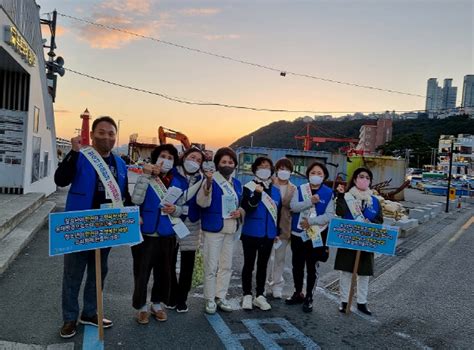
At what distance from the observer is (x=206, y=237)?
4.57 metres

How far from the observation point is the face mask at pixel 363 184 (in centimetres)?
506

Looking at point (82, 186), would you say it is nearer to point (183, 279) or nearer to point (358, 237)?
point (183, 279)

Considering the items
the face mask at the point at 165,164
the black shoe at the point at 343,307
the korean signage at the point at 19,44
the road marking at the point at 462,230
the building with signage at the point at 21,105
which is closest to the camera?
the face mask at the point at 165,164

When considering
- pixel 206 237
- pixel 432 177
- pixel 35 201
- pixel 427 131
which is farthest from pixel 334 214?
pixel 427 131

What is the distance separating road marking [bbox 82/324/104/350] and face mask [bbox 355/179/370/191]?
3.46 meters

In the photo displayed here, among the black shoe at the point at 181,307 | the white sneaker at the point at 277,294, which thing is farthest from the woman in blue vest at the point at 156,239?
the white sneaker at the point at 277,294

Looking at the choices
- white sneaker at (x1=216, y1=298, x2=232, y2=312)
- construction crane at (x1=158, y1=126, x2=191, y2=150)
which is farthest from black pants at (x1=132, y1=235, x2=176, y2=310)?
construction crane at (x1=158, y1=126, x2=191, y2=150)

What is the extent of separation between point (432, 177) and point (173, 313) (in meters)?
50.8

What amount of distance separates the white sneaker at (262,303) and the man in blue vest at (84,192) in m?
1.76

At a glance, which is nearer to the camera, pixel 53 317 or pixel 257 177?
pixel 53 317

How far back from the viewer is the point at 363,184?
16.6ft

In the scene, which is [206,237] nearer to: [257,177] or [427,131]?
[257,177]

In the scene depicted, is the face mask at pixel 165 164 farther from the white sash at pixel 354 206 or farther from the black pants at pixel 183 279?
the white sash at pixel 354 206

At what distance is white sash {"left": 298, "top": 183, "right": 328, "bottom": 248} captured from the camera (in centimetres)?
495
